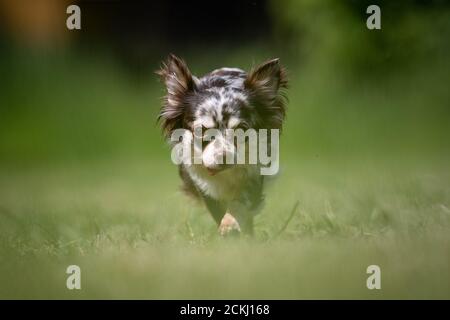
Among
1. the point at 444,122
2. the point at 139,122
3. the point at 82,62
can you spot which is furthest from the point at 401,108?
the point at 82,62

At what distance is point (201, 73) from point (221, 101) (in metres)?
0.71

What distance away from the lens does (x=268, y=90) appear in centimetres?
551

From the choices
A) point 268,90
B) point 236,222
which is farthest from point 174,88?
point 236,222

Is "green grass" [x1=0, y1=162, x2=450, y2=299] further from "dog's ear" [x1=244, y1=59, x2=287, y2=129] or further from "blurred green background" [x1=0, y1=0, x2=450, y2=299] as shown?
"dog's ear" [x1=244, y1=59, x2=287, y2=129]

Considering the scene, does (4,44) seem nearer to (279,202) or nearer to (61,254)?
(61,254)

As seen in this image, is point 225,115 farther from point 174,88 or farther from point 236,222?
point 236,222

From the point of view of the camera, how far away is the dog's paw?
5.29 m

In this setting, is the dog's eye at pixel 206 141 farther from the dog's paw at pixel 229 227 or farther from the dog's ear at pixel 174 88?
the dog's paw at pixel 229 227

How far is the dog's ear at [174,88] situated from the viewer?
5395 mm

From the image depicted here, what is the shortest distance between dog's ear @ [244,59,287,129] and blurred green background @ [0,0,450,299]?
0.20m

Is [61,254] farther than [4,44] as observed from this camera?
No
